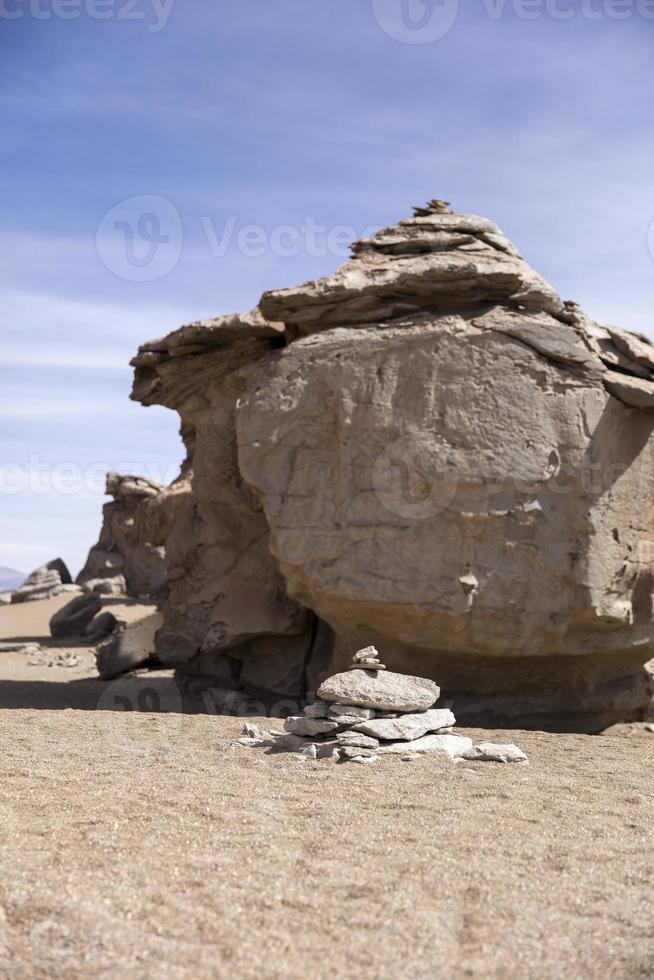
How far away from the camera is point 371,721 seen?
7207mm

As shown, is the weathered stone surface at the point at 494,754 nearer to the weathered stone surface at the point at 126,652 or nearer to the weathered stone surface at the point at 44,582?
the weathered stone surface at the point at 126,652

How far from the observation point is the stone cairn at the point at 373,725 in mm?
6969

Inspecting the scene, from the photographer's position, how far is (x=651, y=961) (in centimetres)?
339

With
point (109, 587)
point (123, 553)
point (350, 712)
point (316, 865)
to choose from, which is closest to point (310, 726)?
point (350, 712)

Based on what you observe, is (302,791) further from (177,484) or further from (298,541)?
(177,484)

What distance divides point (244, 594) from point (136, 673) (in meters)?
2.59

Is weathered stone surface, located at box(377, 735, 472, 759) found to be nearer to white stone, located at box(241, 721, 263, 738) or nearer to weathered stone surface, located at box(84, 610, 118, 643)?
white stone, located at box(241, 721, 263, 738)

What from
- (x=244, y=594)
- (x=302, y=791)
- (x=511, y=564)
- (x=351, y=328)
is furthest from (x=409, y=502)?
(x=302, y=791)

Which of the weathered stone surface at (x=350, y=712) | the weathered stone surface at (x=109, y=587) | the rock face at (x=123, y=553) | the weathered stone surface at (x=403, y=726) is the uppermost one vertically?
the rock face at (x=123, y=553)

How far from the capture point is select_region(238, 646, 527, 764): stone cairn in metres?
6.97

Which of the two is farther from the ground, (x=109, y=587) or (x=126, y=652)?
(x=109, y=587)

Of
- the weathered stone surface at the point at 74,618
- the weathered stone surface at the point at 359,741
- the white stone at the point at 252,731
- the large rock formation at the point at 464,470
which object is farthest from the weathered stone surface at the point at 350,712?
the weathered stone surface at the point at 74,618

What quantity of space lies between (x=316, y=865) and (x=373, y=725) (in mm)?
2882

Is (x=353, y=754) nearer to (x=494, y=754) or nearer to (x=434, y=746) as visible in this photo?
(x=434, y=746)
